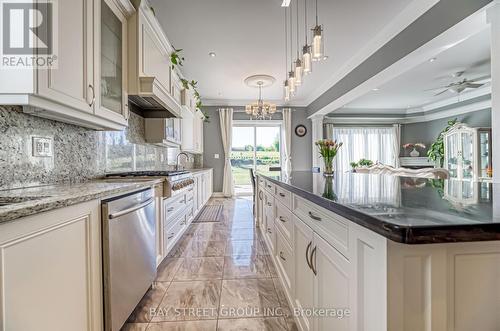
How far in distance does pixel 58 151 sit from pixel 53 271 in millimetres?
962

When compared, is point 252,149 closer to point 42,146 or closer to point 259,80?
point 259,80

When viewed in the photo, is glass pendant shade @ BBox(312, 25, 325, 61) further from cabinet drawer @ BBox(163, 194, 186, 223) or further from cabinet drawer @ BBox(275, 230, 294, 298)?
cabinet drawer @ BBox(163, 194, 186, 223)

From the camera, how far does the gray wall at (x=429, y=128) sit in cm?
620

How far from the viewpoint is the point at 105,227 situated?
1.23 meters

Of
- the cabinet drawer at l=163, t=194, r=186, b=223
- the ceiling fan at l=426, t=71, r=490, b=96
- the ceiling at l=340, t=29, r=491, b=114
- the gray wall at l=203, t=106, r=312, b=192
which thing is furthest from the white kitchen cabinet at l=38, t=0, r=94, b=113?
the ceiling fan at l=426, t=71, r=490, b=96

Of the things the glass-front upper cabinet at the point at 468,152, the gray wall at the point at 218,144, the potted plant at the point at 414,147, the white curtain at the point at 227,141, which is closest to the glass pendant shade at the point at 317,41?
the white curtain at the point at 227,141

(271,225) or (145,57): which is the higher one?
(145,57)

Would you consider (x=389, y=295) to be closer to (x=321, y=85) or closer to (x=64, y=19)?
(x=64, y=19)

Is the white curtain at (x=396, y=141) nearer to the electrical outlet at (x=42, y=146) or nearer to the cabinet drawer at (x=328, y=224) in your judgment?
the cabinet drawer at (x=328, y=224)

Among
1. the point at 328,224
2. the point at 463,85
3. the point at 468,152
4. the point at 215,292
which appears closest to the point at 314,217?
the point at 328,224

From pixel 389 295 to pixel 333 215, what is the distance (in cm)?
33

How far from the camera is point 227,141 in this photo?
22.7 feet

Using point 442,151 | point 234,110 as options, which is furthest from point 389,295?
point 442,151

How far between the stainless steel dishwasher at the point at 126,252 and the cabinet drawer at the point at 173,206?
498 millimetres
